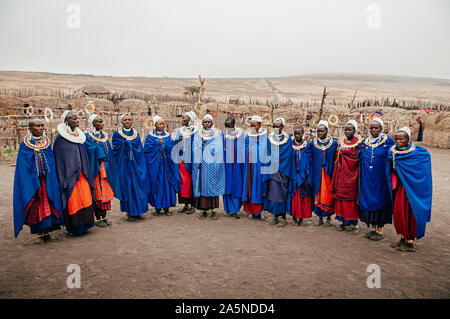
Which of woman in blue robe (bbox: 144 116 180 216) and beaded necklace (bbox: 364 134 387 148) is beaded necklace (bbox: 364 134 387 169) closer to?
beaded necklace (bbox: 364 134 387 148)

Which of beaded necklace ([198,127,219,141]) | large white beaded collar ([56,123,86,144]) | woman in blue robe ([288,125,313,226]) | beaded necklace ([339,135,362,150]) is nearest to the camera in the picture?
large white beaded collar ([56,123,86,144])

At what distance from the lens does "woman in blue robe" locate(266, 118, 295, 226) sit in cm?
540

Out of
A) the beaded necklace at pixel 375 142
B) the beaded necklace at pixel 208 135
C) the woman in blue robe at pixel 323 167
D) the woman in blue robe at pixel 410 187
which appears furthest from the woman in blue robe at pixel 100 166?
the woman in blue robe at pixel 410 187

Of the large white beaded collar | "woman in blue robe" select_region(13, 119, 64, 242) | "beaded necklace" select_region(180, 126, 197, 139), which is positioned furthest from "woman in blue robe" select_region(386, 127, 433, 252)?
"woman in blue robe" select_region(13, 119, 64, 242)

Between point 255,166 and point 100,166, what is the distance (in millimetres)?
2878

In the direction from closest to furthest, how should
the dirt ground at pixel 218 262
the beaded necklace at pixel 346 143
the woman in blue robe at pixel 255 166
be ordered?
the dirt ground at pixel 218 262
the beaded necklace at pixel 346 143
the woman in blue robe at pixel 255 166

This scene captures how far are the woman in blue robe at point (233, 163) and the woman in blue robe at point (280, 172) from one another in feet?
2.00

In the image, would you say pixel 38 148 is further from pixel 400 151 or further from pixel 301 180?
pixel 400 151

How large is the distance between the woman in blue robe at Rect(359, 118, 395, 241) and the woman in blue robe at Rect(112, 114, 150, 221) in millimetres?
4022

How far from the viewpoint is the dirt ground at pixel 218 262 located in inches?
128

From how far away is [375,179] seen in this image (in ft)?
15.3

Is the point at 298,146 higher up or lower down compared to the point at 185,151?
higher up

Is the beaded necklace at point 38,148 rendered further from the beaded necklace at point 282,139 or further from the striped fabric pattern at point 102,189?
the beaded necklace at point 282,139

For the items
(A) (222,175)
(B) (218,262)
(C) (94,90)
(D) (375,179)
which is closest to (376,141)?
(D) (375,179)
